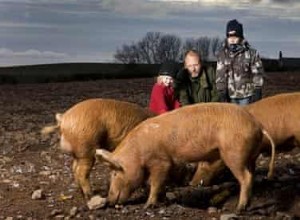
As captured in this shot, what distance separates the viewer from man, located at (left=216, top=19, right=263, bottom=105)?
34.4ft

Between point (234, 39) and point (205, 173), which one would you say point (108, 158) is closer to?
point (205, 173)

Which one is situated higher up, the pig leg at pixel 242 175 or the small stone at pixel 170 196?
the pig leg at pixel 242 175

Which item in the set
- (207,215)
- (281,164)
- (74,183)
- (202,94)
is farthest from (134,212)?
(281,164)

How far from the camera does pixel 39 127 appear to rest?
609 inches

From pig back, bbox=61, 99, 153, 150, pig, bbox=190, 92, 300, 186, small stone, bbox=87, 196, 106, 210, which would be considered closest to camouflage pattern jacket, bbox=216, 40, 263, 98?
pig, bbox=190, 92, 300, 186

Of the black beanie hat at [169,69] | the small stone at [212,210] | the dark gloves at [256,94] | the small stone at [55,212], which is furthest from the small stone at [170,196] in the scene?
the dark gloves at [256,94]

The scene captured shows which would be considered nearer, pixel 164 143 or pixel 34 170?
pixel 164 143

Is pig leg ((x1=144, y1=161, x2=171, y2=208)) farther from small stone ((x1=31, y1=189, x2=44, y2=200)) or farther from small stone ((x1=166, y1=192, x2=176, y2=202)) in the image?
small stone ((x1=31, y1=189, x2=44, y2=200))

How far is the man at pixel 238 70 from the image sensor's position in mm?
10477

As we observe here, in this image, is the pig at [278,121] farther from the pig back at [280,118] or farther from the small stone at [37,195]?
the small stone at [37,195]

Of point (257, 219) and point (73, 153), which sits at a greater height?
point (73, 153)

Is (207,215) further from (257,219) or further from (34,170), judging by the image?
(34,170)

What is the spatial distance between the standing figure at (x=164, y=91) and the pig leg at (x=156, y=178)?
1.47m

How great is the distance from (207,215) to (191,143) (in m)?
0.80
